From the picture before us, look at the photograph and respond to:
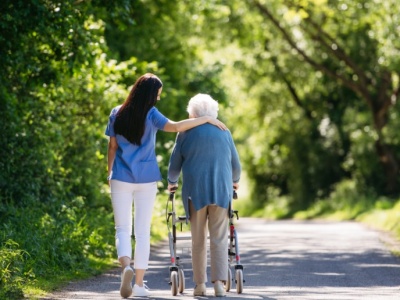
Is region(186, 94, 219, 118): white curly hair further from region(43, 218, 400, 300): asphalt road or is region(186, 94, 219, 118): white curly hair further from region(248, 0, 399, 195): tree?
region(248, 0, 399, 195): tree

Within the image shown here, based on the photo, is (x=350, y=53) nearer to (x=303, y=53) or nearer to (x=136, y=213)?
(x=303, y=53)

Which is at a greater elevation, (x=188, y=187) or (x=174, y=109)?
(x=174, y=109)

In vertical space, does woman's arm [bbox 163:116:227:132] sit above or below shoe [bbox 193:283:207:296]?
above

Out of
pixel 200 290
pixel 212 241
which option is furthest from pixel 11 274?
pixel 212 241

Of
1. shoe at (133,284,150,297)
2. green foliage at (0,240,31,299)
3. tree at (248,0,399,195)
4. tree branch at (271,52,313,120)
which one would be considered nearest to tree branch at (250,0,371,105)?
tree at (248,0,399,195)

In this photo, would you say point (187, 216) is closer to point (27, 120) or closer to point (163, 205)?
point (27, 120)

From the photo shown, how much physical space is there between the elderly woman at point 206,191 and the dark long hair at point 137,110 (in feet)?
1.56

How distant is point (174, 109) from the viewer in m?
32.0

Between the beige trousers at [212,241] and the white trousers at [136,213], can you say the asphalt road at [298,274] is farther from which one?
the white trousers at [136,213]

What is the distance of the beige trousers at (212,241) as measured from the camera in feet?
35.1

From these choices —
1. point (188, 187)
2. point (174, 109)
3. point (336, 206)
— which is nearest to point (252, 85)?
point (336, 206)

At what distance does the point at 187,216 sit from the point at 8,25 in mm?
5996

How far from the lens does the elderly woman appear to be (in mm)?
10656

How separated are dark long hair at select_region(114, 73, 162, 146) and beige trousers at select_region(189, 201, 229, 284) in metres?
0.90
